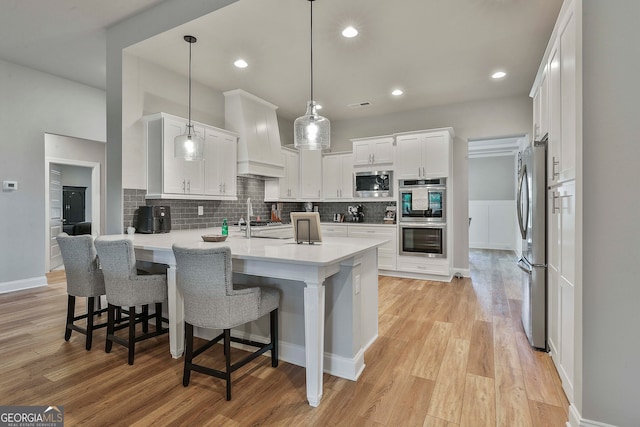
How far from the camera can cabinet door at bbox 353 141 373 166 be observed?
5762mm

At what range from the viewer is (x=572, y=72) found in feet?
5.91

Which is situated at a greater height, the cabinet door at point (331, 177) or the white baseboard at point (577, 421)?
the cabinet door at point (331, 177)

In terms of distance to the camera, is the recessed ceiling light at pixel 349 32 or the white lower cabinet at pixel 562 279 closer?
the white lower cabinet at pixel 562 279

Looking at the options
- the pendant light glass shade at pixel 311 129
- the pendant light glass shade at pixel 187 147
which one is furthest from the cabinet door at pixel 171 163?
the pendant light glass shade at pixel 311 129

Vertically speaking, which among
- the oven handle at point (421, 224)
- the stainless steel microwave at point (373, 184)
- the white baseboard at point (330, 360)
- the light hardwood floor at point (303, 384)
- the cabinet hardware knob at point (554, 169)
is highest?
the stainless steel microwave at point (373, 184)

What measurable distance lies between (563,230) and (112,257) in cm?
313

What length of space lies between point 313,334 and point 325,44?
3027mm

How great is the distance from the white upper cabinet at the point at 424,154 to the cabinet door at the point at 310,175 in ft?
5.27

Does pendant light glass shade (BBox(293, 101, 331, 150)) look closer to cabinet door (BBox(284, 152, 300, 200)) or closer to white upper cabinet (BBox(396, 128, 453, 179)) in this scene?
white upper cabinet (BBox(396, 128, 453, 179))

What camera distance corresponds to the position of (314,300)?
6.30 ft

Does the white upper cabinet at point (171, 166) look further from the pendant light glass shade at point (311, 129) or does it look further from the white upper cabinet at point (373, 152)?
the white upper cabinet at point (373, 152)

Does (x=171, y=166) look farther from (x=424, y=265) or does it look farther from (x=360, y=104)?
(x=424, y=265)

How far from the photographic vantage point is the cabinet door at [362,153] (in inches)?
227

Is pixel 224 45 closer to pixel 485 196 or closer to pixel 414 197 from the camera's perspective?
pixel 414 197
